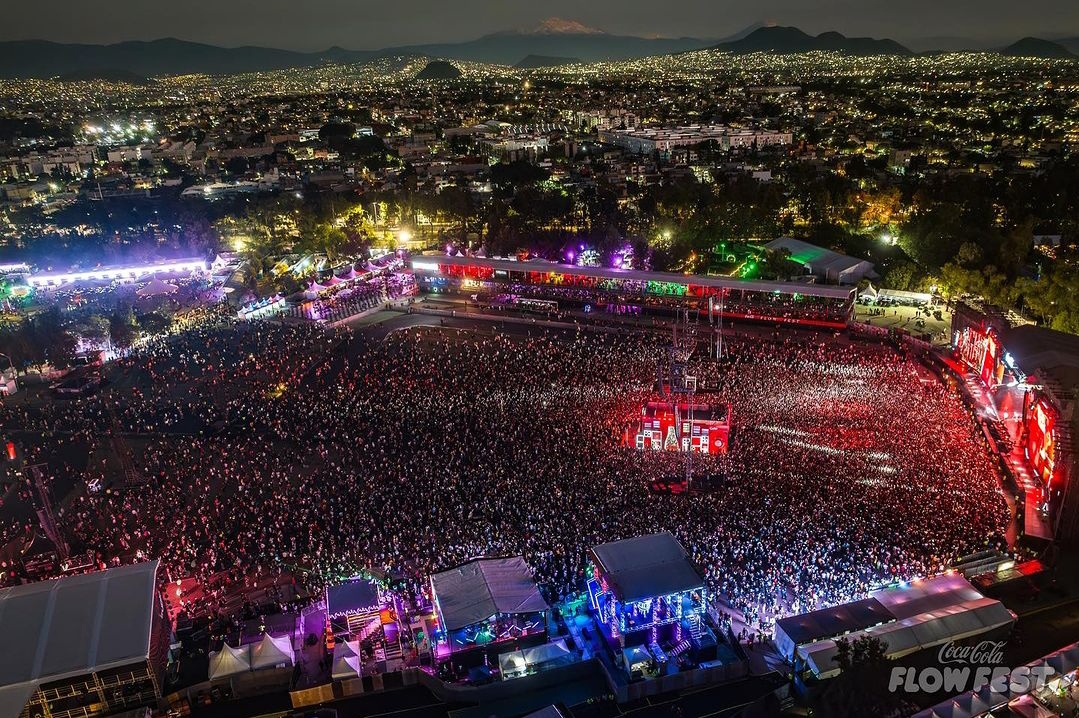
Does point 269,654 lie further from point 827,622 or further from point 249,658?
point 827,622

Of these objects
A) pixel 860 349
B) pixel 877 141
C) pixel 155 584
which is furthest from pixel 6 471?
pixel 877 141

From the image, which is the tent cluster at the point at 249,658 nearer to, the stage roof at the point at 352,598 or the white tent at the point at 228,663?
the white tent at the point at 228,663

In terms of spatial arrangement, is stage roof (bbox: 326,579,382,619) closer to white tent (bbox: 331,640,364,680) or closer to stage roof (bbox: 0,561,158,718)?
white tent (bbox: 331,640,364,680)

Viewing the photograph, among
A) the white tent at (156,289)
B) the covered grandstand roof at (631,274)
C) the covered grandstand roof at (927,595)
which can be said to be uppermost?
the covered grandstand roof at (631,274)

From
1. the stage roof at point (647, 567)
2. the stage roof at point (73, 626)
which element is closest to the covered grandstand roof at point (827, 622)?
the stage roof at point (647, 567)

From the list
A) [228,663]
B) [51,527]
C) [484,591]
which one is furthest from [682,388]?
[51,527]

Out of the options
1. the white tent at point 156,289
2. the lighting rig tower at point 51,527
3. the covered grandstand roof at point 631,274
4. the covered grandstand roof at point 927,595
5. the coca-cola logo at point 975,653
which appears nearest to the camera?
the coca-cola logo at point 975,653

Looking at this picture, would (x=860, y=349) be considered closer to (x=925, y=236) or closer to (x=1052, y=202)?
(x=925, y=236)
